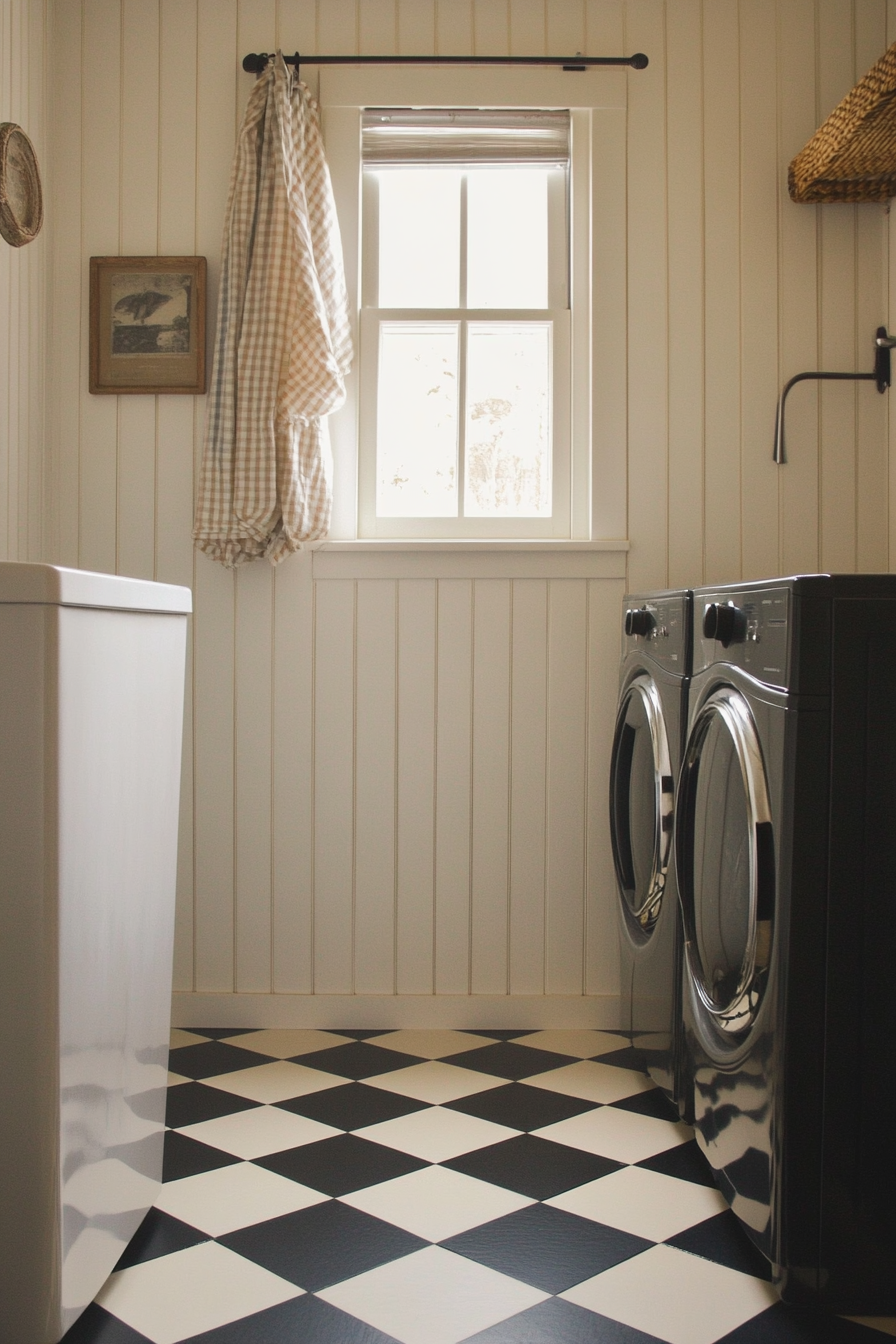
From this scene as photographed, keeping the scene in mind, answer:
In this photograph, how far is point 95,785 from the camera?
1.22m

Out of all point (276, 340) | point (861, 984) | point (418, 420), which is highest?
point (276, 340)

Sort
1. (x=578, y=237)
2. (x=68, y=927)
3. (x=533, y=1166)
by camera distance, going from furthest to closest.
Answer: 1. (x=578, y=237)
2. (x=533, y=1166)
3. (x=68, y=927)

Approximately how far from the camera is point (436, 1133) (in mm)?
1844

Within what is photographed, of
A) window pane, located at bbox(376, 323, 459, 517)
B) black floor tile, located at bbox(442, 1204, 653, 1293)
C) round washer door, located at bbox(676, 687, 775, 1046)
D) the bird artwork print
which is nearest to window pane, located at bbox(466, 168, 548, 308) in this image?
window pane, located at bbox(376, 323, 459, 517)

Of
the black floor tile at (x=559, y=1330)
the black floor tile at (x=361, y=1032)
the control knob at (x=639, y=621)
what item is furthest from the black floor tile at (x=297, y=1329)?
the control knob at (x=639, y=621)

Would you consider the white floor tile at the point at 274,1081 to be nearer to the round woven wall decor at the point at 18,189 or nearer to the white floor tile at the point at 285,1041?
the white floor tile at the point at 285,1041

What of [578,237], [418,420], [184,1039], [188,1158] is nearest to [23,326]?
[418,420]

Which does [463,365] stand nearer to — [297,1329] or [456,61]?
[456,61]

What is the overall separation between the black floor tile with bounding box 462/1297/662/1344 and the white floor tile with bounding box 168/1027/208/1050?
1164 millimetres

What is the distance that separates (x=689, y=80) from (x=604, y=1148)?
221 centimetres

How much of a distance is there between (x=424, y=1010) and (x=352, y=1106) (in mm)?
451

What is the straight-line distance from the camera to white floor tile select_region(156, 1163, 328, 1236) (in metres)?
1.54

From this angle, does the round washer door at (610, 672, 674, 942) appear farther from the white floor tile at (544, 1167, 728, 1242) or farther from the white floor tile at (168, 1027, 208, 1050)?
the white floor tile at (168, 1027, 208, 1050)

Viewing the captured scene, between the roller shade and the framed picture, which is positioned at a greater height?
the roller shade
